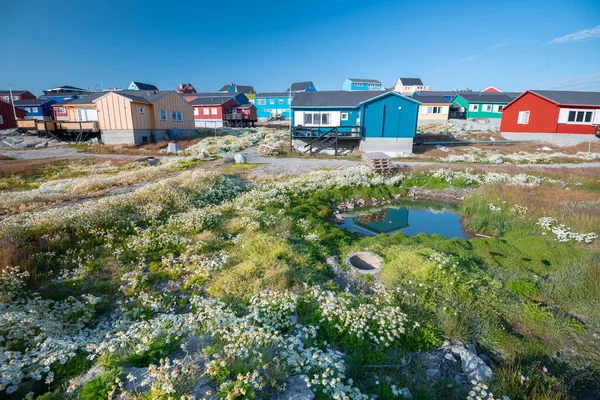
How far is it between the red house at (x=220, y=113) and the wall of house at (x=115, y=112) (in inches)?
735

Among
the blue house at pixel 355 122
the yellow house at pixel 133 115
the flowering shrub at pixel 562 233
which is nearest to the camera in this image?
the flowering shrub at pixel 562 233

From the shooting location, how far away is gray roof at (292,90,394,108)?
28.3 m

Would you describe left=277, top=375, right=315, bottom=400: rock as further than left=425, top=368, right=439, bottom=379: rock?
No

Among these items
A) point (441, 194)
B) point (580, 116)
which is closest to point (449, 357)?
point (441, 194)

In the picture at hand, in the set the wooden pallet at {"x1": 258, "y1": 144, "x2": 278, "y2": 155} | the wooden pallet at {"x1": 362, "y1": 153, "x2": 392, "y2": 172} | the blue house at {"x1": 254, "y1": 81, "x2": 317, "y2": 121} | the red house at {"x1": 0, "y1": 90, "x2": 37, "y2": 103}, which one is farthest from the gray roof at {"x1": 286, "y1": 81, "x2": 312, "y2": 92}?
the wooden pallet at {"x1": 362, "y1": 153, "x2": 392, "y2": 172}

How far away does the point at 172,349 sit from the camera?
4547 millimetres

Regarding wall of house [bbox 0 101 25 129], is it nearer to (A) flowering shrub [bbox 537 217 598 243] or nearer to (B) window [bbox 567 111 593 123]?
(A) flowering shrub [bbox 537 217 598 243]

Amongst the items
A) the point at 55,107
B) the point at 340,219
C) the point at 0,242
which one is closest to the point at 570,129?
the point at 340,219

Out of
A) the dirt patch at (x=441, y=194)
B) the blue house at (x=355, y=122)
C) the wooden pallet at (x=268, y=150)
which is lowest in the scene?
the dirt patch at (x=441, y=194)

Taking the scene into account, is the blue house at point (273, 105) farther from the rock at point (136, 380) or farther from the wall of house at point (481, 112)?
the rock at point (136, 380)

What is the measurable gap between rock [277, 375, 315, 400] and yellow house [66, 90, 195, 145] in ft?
109

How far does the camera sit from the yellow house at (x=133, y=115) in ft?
103

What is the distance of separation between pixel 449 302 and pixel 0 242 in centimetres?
1069

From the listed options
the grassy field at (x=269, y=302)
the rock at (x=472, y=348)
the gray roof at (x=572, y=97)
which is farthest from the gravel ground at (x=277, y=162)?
the rock at (x=472, y=348)
